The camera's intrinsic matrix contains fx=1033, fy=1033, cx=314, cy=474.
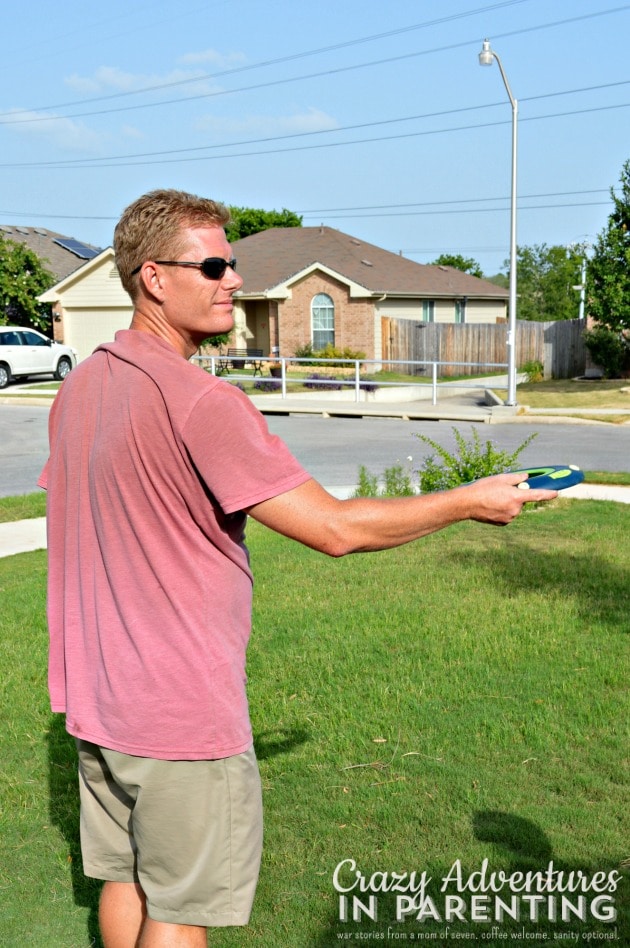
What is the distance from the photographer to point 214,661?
7.55 feet

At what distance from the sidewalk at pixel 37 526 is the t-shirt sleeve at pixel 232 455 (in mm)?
6465

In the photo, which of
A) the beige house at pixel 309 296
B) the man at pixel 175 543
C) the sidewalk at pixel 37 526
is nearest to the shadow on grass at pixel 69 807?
the man at pixel 175 543

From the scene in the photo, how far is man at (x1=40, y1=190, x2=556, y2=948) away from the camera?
2236mm

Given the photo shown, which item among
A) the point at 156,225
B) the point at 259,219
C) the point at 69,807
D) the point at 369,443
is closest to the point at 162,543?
the point at 156,225

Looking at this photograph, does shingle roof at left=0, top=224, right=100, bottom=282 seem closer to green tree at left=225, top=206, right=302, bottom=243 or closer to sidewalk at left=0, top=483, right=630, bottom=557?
green tree at left=225, top=206, right=302, bottom=243

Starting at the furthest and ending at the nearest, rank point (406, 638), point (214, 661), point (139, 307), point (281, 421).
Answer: point (281, 421) < point (406, 638) < point (139, 307) < point (214, 661)

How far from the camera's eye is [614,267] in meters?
27.4

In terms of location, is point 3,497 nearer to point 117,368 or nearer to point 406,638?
point 406,638

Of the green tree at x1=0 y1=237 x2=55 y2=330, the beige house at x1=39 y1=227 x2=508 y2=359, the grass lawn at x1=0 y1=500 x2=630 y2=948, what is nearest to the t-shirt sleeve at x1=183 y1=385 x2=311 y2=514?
the grass lawn at x1=0 y1=500 x2=630 y2=948

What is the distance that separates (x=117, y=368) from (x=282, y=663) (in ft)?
11.1

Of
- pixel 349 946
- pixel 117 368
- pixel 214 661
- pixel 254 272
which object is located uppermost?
pixel 254 272

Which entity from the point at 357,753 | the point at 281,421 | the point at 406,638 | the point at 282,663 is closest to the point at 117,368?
the point at 357,753

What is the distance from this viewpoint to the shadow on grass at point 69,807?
3.50m

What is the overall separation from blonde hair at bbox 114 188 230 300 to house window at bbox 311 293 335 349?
34.1 metres
